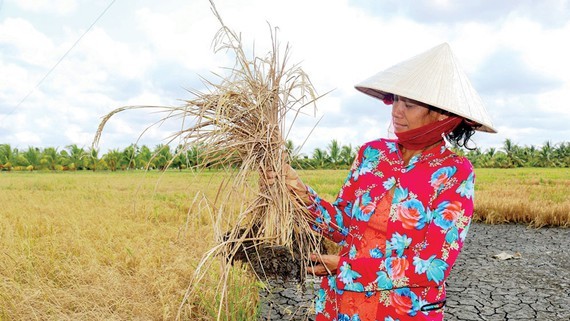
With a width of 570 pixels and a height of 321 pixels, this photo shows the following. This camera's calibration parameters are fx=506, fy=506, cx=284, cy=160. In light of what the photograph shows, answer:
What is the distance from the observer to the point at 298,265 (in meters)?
1.79

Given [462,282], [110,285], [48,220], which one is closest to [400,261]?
[110,285]

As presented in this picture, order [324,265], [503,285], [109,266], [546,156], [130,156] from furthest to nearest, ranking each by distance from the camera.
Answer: [546,156] < [130,156] < [503,285] < [109,266] < [324,265]

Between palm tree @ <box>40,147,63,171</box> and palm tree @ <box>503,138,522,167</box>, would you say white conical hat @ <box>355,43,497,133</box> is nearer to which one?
palm tree @ <box>40,147,63,171</box>

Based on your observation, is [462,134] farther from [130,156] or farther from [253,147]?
[130,156]

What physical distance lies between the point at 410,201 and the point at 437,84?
0.40m

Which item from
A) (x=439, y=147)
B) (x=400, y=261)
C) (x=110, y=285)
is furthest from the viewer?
(x=110, y=285)

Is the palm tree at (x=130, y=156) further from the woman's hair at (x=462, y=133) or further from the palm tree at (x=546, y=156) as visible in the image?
the palm tree at (x=546, y=156)

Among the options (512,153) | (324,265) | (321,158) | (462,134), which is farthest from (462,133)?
(512,153)

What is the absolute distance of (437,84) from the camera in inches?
66.9

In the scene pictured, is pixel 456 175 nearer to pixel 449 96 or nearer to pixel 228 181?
pixel 449 96

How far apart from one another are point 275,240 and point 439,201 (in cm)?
56

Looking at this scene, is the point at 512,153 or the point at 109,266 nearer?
the point at 109,266

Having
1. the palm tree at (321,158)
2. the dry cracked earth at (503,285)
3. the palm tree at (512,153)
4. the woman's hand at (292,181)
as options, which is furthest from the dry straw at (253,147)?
A: the palm tree at (512,153)

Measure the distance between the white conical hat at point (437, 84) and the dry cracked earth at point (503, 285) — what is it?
163 cm
